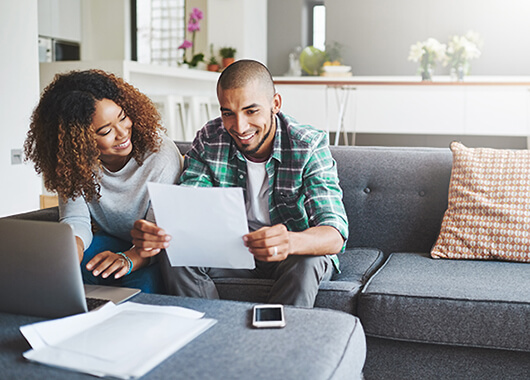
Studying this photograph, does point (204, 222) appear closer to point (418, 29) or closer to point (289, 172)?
point (289, 172)

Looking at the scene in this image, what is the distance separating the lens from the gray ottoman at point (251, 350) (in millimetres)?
1057

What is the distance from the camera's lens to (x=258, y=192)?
1.97 m

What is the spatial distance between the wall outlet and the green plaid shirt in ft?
7.25

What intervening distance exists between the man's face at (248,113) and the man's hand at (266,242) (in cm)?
39

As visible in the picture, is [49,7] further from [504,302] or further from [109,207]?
[504,302]

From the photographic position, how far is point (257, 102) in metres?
1.80

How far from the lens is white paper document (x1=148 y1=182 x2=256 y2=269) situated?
4.83 ft

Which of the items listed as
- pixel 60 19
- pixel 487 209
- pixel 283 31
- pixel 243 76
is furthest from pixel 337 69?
pixel 243 76

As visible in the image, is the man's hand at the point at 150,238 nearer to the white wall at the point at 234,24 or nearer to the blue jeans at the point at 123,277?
the blue jeans at the point at 123,277

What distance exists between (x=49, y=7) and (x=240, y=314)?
5.44 m

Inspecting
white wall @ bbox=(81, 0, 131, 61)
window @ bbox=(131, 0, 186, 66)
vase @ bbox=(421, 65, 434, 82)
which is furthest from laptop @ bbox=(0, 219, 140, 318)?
window @ bbox=(131, 0, 186, 66)

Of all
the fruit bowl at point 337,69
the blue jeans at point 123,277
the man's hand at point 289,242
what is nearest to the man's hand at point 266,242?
the man's hand at point 289,242

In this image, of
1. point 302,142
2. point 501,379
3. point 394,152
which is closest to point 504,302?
point 501,379

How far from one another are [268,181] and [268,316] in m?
0.69
